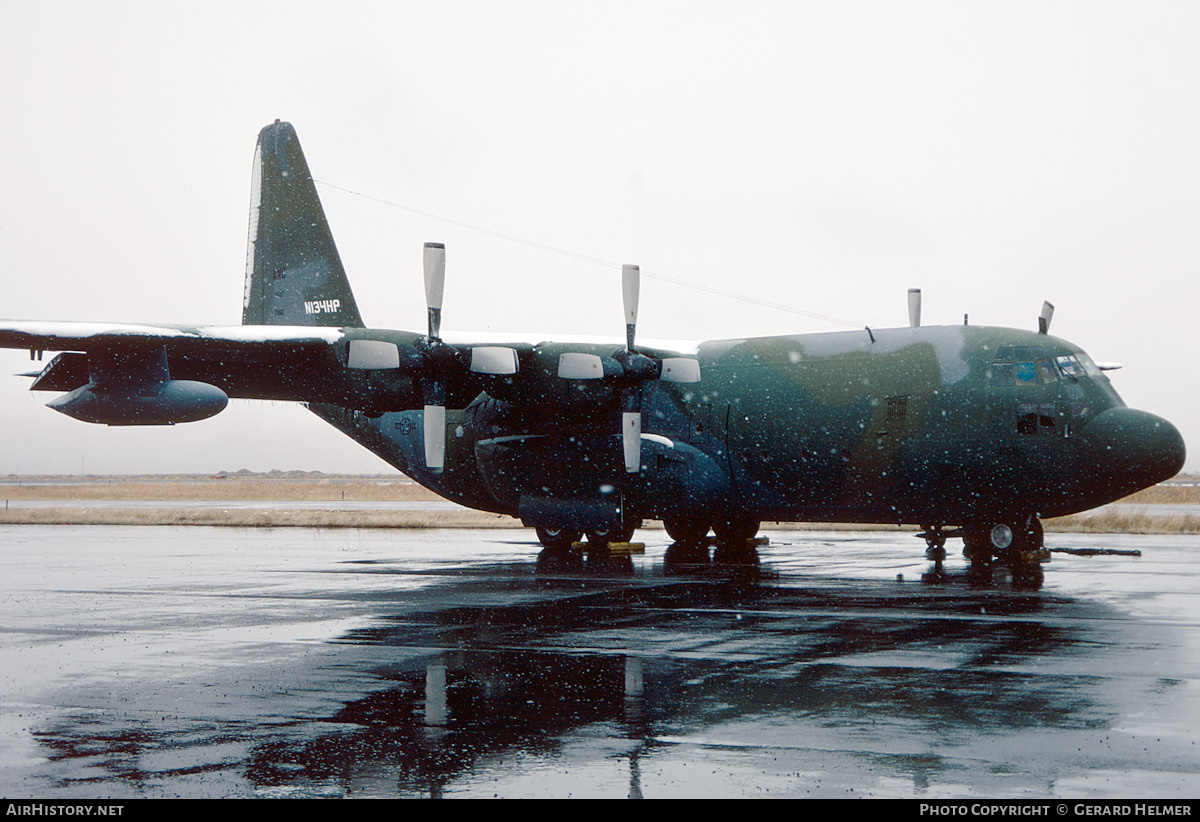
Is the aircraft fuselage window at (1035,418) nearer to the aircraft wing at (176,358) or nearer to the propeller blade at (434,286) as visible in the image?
the propeller blade at (434,286)

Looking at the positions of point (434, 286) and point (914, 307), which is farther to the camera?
point (914, 307)

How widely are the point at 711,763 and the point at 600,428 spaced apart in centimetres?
1645

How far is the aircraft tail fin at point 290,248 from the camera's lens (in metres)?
28.4

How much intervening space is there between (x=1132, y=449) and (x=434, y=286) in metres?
12.8

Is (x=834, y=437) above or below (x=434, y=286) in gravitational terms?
below

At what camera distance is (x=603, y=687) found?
9.96 m

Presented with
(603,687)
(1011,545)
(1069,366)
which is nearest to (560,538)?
(1011,545)

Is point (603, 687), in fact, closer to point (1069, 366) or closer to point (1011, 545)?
point (1011, 545)

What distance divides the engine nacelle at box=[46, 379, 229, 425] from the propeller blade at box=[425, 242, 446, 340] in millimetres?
4112

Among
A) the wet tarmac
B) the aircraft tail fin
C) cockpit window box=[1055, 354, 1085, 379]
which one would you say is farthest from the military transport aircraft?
the aircraft tail fin

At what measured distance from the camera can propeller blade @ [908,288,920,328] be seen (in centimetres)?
2566

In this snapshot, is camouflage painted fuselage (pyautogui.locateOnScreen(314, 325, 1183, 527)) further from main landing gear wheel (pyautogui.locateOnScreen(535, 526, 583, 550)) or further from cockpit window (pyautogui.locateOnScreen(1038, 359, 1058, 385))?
main landing gear wheel (pyautogui.locateOnScreen(535, 526, 583, 550))

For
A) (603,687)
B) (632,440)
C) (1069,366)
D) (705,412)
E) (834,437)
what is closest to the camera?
(603,687)
